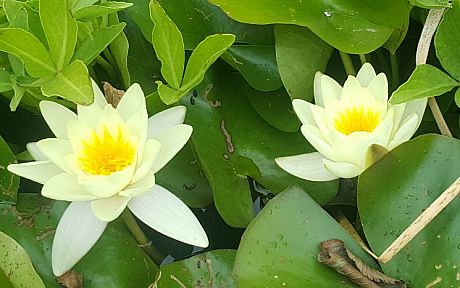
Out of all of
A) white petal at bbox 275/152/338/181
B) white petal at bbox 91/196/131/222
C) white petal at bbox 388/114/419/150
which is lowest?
white petal at bbox 91/196/131/222

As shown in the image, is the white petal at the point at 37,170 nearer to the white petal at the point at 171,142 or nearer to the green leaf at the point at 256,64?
the white petal at the point at 171,142

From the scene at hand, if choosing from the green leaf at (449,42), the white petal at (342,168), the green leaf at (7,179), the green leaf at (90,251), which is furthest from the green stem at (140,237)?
the green leaf at (449,42)

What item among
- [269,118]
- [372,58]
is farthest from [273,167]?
[372,58]

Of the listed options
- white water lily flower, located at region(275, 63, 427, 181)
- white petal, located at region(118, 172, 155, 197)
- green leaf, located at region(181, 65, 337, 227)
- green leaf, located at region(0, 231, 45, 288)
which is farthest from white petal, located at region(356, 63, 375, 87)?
green leaf, located at region(0, 231, 45, 288)

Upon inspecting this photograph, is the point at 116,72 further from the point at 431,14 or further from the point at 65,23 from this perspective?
the point at 431,14

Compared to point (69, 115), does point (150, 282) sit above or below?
below

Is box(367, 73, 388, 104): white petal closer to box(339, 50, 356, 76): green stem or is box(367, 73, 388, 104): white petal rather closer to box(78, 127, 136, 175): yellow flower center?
box(339, 50, 356, 76): green stem
